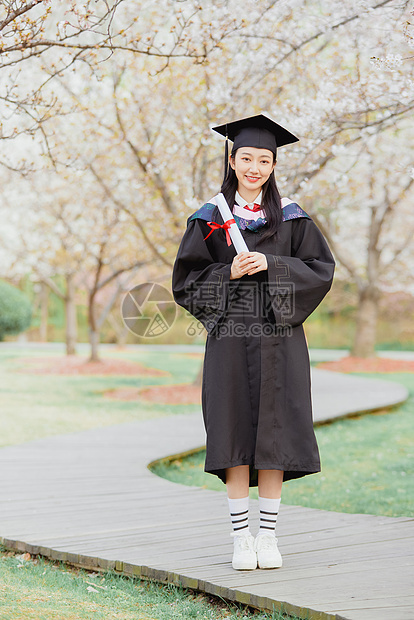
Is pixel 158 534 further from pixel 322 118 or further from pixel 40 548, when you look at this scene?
pixel 322 118

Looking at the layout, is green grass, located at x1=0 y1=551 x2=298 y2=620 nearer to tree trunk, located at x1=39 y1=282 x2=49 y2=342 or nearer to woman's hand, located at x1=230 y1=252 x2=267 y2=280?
woman's hand, located at x1=230 y1=252 x2=267 y2=280

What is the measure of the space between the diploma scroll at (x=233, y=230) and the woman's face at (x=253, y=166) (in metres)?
0.14

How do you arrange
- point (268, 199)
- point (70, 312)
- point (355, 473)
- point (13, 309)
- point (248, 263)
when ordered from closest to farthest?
point (248, 263), point (268, 199), point (355, 473), point (70, 312), point (13, 309)

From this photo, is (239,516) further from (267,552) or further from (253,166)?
(253,166)

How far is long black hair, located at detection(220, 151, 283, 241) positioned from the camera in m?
3.00

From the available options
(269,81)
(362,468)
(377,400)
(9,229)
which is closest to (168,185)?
(269,81)

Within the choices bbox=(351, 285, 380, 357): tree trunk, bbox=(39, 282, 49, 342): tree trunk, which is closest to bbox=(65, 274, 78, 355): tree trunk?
bbox=(39, 282, 49, 342): tree trunk

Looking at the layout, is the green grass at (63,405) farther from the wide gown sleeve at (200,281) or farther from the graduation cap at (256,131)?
the graduation cap at (256,131)

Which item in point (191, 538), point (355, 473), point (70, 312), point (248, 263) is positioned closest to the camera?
point (248, 263)

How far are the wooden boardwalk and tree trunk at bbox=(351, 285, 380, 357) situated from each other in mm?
12940

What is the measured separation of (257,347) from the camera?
2.91m

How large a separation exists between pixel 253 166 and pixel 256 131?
0.56 feet

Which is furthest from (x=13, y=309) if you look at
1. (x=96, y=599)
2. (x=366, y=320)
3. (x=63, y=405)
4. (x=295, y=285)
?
(x=295, y=285)

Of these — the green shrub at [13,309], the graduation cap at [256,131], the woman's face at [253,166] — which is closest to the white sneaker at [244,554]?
the woman's face at [253,166]
